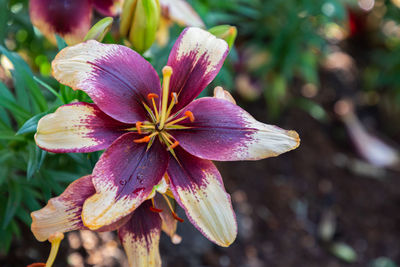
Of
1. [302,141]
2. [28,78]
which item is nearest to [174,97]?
[28,78]

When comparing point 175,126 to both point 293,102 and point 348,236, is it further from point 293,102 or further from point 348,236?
point 293,102

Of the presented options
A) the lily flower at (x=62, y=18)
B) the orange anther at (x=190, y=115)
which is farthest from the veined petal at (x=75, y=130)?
the lily flower at (x=62, y=18)

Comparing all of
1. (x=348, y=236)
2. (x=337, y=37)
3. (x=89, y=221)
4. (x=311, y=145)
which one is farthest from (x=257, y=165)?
(x=89, y=221)

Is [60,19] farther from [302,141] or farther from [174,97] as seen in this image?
[302,141]

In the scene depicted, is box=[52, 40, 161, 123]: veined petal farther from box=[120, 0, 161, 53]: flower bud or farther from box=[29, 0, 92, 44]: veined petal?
box=[29, 0, 92, 44]: veined petal

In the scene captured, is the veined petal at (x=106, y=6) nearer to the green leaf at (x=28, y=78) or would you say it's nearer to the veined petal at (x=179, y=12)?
the veined petal at (x=179, y=12)
